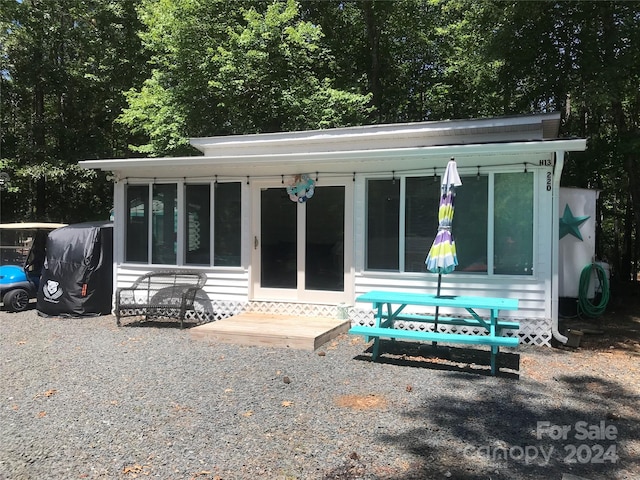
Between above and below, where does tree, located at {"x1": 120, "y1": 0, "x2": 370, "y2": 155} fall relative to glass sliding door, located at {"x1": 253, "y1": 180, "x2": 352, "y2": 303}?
above

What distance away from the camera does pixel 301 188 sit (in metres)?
7.74

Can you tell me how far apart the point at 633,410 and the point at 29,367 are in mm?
6094

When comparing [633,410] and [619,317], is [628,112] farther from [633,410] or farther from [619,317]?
[633,410]

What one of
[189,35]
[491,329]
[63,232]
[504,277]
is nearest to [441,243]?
[491,329]

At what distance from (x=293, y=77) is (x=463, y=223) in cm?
924

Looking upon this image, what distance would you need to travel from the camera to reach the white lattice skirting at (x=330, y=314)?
6.45m

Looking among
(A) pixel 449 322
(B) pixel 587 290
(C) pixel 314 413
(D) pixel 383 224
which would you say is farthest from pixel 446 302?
(B) pixel 587 290

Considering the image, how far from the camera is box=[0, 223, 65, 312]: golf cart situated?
9211 millimetres

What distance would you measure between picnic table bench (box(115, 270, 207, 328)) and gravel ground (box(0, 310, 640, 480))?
1.43 metres

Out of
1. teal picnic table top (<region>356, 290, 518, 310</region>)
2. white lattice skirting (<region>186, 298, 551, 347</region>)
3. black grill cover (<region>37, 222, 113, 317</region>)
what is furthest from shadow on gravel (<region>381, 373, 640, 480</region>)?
black grill cover (<region>37, 222, 113, 317</region>)

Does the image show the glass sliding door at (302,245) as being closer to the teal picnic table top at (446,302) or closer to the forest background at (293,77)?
the teal picnic table top at (446,302)

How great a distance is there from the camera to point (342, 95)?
13875 mm

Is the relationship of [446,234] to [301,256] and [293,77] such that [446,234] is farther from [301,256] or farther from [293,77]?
[293,77]

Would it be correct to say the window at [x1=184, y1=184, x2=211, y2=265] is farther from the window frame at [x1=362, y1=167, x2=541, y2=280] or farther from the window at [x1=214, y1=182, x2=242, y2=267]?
the window frame at [x1=362, y1=167, x2=541, y2=280]
